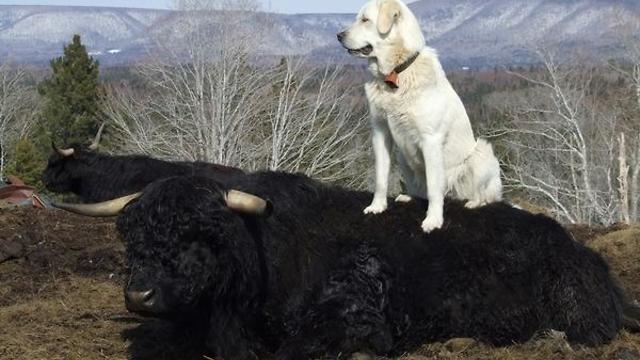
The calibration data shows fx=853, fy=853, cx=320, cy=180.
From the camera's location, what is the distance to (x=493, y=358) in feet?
18.4

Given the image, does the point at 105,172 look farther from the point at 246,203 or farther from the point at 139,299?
the point at 139,299

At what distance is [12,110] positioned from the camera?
8450cm

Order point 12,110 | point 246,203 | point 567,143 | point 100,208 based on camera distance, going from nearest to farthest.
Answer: point 246,203 < point 100,208 < point 567,143 < point 12,110

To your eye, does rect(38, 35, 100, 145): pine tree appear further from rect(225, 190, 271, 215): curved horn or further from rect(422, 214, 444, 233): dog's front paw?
rect(225, 190, 271, 215): curved horn

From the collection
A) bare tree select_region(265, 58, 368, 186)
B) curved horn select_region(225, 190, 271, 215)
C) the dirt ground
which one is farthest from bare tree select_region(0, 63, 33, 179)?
curved horn select_region(225, 190, 271, 215)

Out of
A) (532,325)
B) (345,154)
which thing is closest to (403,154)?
(532,325)

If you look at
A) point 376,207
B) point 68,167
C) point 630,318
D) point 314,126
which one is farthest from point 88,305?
point 314,126

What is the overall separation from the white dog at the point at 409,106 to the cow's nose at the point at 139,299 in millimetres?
2100

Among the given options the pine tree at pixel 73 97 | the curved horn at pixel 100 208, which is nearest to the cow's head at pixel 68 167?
the curved horn at pixel 100 208

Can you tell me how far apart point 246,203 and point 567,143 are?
46.5 meters

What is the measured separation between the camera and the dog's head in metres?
6.37

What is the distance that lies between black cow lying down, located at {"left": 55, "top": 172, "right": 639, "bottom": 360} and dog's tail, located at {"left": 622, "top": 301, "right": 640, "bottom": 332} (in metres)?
0.01

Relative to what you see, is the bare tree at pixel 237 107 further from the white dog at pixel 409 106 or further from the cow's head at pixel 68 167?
the white dog at pixel 409 106

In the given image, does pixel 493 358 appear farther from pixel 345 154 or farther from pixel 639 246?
pixel 345 154
